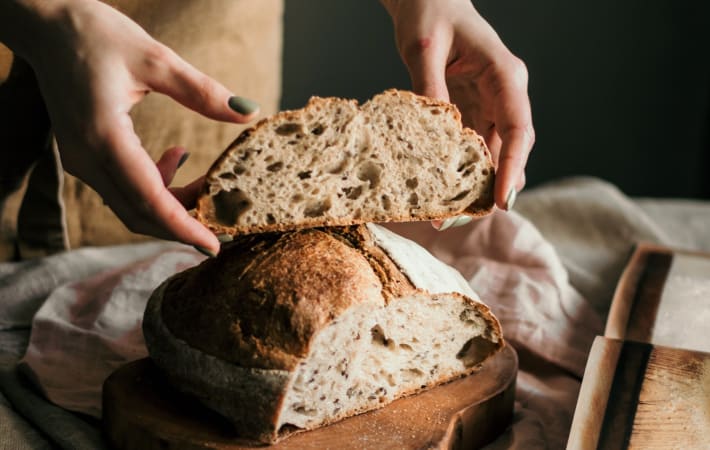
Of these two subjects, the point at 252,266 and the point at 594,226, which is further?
the point at 594,226

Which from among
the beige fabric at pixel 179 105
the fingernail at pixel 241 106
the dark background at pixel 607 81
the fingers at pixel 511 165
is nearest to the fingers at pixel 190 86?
the fingernail at pixel 241 106

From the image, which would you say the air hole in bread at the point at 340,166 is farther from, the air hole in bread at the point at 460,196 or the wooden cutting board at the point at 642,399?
the wooden cutting board at the point at 642,399

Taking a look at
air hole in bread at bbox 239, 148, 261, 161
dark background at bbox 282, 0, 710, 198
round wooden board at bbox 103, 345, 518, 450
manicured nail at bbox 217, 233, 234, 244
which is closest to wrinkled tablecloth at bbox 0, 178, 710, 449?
round wooden board at bbox 103, 345, 518, 450

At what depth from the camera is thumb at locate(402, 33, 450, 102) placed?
1.43 m

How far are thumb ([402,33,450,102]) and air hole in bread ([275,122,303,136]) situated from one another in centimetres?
34

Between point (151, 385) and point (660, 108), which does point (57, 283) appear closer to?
point (151, 385)

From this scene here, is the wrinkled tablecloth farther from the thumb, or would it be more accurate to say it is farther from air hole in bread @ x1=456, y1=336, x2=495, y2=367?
the thumb

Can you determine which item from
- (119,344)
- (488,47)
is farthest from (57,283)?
(488,47)

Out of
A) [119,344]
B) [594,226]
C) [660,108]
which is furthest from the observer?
[660,108]

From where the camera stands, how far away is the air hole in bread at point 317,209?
4.10 feet

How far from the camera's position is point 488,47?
4.77 feet

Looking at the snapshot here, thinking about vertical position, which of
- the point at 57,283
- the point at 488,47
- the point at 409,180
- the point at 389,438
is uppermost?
the point at 488,47

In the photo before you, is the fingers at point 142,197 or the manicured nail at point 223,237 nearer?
the fingers at point 142,197

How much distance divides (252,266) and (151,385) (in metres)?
0.27
